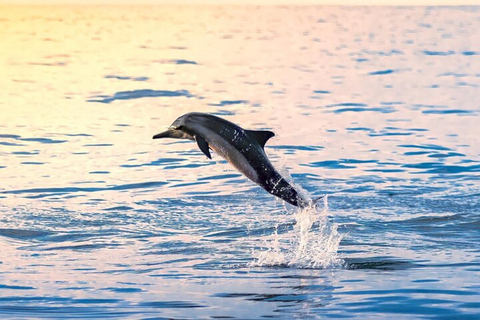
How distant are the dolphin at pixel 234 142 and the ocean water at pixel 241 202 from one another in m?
0.95

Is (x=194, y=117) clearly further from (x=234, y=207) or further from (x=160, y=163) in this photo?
(x=160, y=163)

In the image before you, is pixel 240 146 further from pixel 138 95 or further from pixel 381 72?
pixel 381 72

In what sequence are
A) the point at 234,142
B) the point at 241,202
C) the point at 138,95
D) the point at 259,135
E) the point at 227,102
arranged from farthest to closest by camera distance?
the point at 138,95 → the point at 227,102 → the point at 241,202 → the point at 259,135 → the point at 234,142

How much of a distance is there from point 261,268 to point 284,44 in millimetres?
43613

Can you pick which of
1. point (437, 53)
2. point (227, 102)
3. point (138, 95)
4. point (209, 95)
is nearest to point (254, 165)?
point (227, 102)

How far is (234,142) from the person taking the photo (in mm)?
10117

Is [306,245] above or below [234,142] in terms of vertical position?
below

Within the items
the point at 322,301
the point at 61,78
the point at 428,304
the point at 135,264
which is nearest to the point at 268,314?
the point at 322,301

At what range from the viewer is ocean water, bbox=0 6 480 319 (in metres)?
9.95

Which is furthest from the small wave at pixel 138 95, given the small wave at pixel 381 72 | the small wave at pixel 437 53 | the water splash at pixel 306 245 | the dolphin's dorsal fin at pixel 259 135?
the dolphin's dorsal fin at pixel 259 135

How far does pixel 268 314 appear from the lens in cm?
923

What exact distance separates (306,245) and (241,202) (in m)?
3.01

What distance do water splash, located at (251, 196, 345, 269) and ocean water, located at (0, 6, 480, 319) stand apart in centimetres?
4

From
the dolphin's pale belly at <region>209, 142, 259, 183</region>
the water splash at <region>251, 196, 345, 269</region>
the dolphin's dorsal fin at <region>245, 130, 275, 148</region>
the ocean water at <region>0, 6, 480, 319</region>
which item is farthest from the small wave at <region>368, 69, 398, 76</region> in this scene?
the dolphin's pale belly at <region>209, 142, 259, 183</region>
